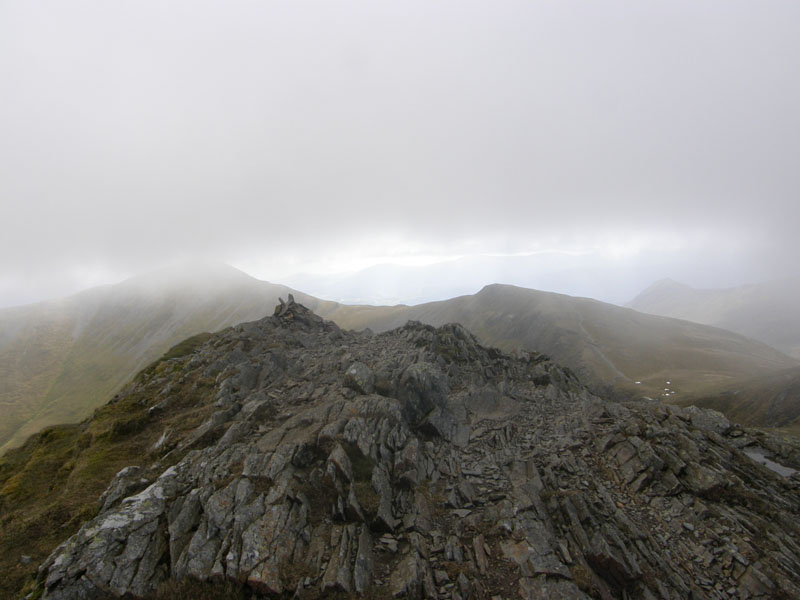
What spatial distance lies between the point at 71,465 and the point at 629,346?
587 feet

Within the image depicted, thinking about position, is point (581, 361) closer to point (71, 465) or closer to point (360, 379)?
point (360, 379)

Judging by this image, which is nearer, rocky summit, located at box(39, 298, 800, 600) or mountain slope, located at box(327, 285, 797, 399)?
rocky summit, located at box(39, 298, 800, 600)

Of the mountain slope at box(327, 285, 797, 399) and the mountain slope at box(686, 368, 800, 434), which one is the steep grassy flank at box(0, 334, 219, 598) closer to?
the mountain slope at box(686, 368, 800, 434)

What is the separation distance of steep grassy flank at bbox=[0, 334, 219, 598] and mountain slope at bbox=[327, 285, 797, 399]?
11925 cm

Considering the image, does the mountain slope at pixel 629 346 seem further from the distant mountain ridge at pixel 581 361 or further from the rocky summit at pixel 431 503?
the rocky summit at pixel 431 503

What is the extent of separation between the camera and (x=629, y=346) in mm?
148125

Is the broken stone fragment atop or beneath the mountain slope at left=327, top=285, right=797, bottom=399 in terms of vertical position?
atop

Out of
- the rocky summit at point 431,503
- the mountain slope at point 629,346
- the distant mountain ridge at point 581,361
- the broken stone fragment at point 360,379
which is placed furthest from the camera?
the distant mountain ridge at point 581,361

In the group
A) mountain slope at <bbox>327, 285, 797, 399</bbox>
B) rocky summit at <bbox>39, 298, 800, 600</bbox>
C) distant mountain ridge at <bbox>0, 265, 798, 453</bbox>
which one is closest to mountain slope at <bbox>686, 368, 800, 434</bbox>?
distant mountain ridge at <bbox>0, 265, 798, 453</bbox>

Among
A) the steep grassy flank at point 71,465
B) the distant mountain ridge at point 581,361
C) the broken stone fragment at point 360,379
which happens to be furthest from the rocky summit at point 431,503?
the distant mountain ridge at point 581,361

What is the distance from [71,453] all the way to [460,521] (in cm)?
3499

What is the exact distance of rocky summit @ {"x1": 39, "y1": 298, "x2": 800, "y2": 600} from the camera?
14.8 meters

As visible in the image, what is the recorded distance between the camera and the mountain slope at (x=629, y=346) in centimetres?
11556

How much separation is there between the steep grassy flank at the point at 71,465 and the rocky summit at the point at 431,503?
1.07m
